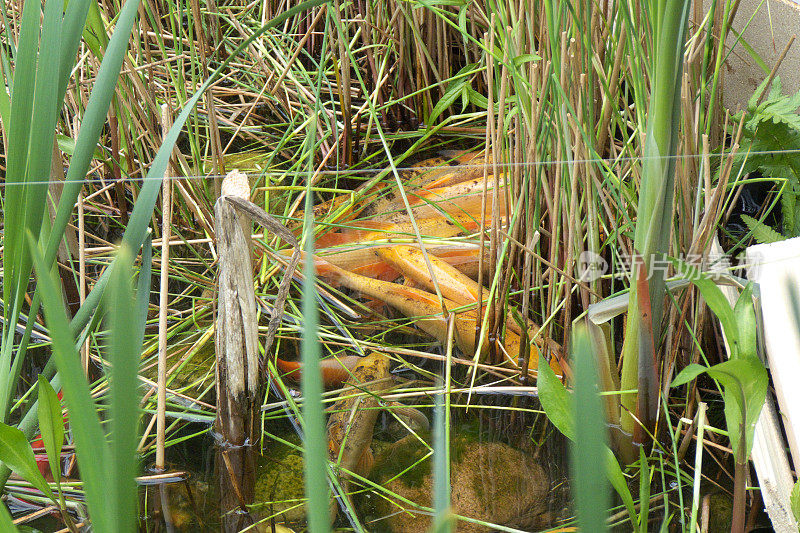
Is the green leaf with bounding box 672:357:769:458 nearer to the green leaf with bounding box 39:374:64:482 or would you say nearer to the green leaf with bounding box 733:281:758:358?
the green leaf with bounding box 733:281:758:358

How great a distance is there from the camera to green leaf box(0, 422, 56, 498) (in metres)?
0.71

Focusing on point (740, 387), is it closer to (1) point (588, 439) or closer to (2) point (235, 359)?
(1) point (588, 439)

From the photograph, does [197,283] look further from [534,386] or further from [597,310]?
[597,310]

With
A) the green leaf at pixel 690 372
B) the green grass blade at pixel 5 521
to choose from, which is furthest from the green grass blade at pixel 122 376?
the green leaf at pixel 690 372

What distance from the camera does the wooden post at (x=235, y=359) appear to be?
97cm

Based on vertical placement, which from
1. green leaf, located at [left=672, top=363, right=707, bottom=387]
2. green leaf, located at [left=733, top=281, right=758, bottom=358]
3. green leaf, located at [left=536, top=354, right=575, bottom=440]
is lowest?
green leaf, located at [left=536, top=354, right=575, bottom=440]

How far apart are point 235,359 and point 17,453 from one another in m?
0.36

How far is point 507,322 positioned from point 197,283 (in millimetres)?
698

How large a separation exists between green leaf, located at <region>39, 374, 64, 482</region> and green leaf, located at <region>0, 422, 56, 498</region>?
0.03 metres

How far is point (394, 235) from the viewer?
1.60 m

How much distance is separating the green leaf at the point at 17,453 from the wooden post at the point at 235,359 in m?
0.32

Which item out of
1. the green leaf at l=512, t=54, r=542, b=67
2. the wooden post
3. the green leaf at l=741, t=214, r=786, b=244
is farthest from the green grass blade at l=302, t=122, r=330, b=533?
the green leaf at l=741, t=214, r=786, b=244

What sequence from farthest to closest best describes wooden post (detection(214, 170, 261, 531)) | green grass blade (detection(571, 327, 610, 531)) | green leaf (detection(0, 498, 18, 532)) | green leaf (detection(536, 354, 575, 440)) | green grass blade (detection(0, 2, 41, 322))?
1. wooden post (detection(214, 170, 261, 531))
2. green leaf (detection(536, 354, 575, 440))
3. green grass blade (detection(0, 2, 41, 322))
4. green leaf (detection(0, 498, 18, 532))
5. green grass blade (detection(571, 327, 610, 531))

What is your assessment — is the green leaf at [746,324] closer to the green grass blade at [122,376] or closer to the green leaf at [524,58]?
the green leaf at [524,58]
